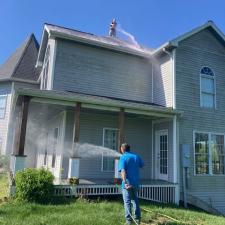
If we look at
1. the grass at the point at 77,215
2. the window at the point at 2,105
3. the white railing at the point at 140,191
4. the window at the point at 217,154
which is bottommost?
the grass at the point at 77,215

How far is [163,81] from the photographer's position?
13.5 meters

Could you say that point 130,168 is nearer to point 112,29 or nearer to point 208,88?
point 208,88

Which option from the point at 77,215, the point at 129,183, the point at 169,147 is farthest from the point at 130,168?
the point at 169,147

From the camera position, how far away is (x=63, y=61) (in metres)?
12.7

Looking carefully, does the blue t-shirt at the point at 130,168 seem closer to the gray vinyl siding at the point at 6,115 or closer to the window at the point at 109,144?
the window at the point at 109,144

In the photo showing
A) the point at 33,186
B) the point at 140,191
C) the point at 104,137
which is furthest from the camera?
the point at 104,137

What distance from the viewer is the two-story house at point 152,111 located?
1187 cm

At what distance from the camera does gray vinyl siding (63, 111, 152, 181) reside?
1203 centimetres

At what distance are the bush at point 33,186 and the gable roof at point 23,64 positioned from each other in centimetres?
1172

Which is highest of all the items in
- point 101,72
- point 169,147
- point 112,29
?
point 112,29

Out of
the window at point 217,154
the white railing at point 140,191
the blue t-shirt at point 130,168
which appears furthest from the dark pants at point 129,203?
the window at point 217,154

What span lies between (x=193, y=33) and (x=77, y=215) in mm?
10452

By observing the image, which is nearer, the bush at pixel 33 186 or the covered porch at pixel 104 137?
the bush at pixel 33 186

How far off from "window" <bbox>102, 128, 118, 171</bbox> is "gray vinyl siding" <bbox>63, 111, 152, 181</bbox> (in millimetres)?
163
